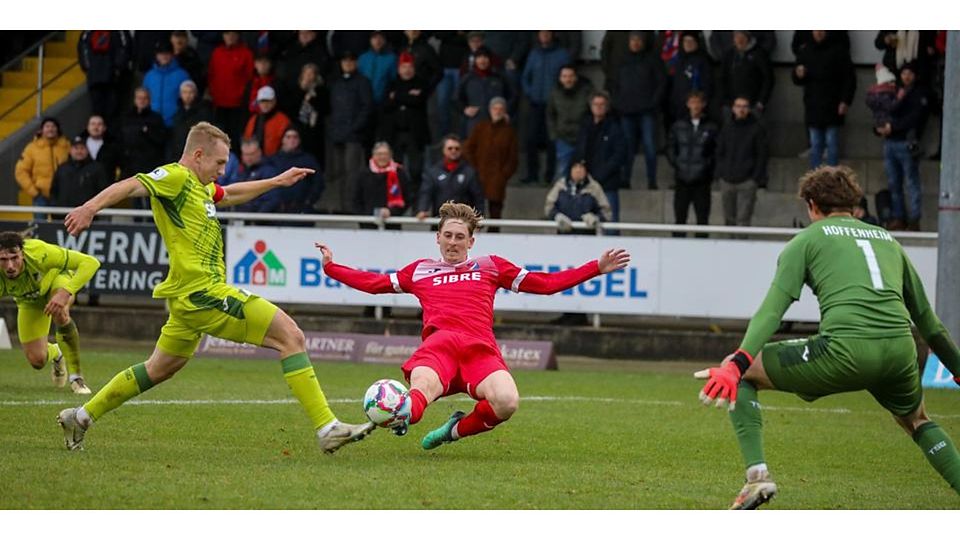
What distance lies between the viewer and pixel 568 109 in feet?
71.8

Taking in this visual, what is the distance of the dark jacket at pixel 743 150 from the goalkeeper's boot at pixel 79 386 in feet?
32.3

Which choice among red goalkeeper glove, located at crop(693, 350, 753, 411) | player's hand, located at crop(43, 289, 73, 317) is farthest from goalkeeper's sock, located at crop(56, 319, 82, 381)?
red goalkeeper glove, located at crop(693, 350, 753, 411)

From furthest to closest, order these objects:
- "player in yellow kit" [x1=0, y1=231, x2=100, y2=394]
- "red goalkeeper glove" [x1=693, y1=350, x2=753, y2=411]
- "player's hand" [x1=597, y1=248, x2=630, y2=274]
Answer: "player in yellow kit" [x1=0, y1=231, x2=100, y2=394] < "player's hand" [x1=597, y1=248, x2=630, y2=274] < "red goalkeeper glove" [x1=693, y1=350, x2=753, y2=411]

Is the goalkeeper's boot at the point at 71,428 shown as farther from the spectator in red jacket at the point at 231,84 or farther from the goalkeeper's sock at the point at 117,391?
the spectator in red jacket at the point at 231,84

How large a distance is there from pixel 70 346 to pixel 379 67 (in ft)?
30.7

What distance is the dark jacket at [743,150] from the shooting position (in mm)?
20734

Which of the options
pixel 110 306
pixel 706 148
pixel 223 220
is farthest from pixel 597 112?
pixel 110 306

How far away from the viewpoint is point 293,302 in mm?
20375

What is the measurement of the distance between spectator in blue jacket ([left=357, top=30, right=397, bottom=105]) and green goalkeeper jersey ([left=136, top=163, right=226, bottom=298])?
506 inches

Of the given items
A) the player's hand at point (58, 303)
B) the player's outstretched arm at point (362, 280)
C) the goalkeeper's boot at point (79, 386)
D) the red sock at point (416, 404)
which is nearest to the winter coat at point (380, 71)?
the goalkeeper's boot at point (79, 386)

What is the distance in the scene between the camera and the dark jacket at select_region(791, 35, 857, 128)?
21.5 m

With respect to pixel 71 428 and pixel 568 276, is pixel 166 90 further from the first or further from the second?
pixel 568 276

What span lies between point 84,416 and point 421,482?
2.42 meters

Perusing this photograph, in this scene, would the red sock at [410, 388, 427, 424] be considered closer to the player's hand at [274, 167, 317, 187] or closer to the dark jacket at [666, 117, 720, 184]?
the player's hand at [274, 167, 317, 187]
